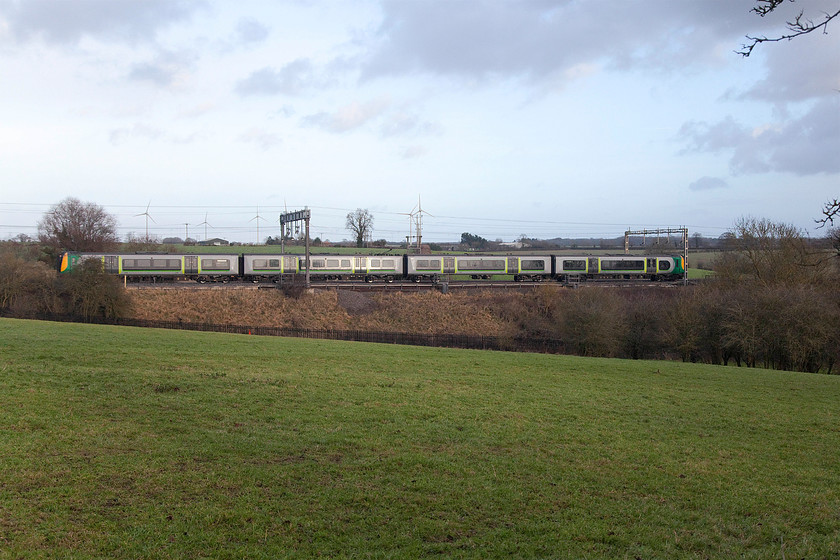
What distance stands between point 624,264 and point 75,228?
6587 cm

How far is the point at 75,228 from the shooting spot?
242ft

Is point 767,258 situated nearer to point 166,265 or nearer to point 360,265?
point 360,265

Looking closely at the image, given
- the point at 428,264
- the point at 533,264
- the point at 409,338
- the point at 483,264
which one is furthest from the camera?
the point at 533,264

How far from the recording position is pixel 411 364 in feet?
65.6

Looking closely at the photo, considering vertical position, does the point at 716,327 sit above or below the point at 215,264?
below

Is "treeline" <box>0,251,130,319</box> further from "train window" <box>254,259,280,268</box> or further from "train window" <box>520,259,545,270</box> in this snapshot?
"train window" <box>520,259,545,270</box>

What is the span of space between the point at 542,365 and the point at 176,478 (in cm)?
1544

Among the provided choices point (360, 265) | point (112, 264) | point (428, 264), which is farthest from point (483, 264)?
point (112, 264)

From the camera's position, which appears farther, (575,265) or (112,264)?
(575,265)

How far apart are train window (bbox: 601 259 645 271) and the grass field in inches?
1836

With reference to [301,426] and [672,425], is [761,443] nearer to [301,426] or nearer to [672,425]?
[672,425]

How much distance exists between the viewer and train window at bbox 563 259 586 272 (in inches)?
2445

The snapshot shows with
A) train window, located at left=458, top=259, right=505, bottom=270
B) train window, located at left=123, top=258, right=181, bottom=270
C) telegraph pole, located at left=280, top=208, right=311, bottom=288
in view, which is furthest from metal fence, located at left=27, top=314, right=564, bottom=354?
train window, located at left=458, top=259, right=505, bottom=270

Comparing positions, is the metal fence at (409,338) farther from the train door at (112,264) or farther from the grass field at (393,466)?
the grass field at (393,466)
